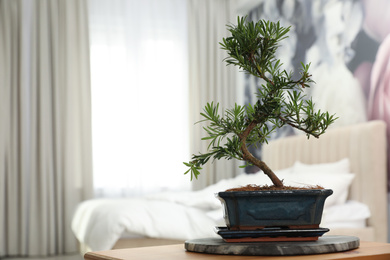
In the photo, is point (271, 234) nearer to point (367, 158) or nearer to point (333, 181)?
point (333, 181)

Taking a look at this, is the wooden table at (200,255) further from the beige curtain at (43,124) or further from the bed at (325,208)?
the beige curtain at (43,124)

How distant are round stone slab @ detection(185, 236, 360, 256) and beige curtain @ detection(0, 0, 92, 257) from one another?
4834mm

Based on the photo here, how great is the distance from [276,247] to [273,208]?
88mm

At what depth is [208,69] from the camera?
6.50 meters

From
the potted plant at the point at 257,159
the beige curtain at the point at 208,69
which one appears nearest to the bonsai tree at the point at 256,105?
the potted plant at the point at 257,159

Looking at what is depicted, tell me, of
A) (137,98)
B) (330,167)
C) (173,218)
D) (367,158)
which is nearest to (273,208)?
(173,218)

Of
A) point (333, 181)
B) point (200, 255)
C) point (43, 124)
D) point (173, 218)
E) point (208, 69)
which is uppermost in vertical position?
point (208, 69)

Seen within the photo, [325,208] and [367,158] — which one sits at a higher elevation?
[367,158]

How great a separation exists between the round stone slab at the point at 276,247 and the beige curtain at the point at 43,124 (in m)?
4.83

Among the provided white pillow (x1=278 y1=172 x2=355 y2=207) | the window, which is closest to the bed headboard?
white pillow (x1=278 y1=172 x2=355 y2=207)

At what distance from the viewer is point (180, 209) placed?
3.62m

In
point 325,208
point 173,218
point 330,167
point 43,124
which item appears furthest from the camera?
point 43,124

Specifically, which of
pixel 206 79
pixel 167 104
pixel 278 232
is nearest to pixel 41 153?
pixel 167 104

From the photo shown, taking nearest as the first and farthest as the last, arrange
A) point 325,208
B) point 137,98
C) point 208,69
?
point 325,208, point 137,98, point 208,69
